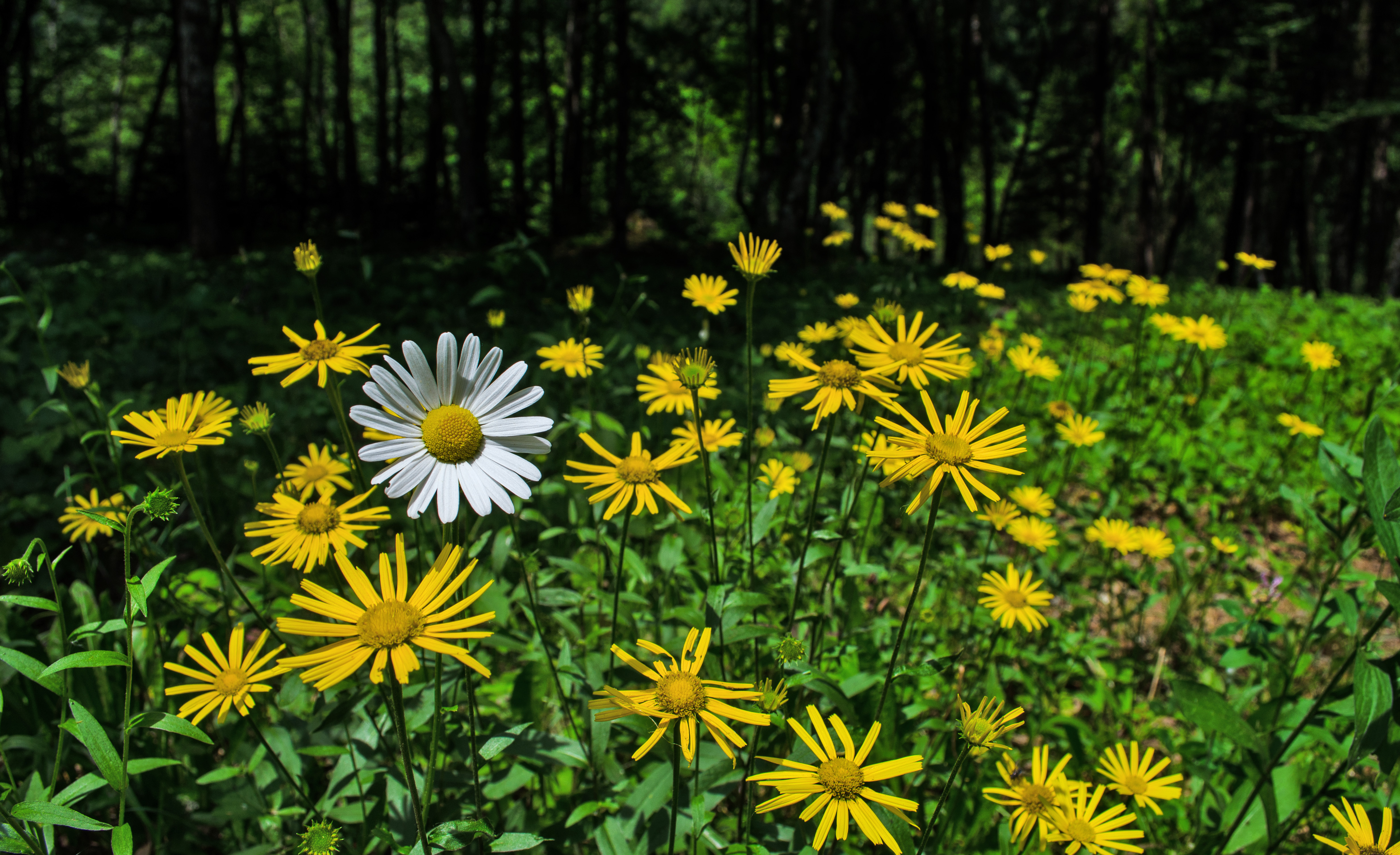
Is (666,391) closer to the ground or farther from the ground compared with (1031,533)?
farther from the ground

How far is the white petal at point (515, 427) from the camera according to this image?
100cm

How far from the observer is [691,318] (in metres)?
5.77

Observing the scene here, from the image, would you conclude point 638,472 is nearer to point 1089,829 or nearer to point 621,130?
point 1089,829

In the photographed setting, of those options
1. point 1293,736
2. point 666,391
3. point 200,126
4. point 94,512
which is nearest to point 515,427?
point 666,391

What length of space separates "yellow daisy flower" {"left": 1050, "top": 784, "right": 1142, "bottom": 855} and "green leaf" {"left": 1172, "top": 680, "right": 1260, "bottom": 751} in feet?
1.47

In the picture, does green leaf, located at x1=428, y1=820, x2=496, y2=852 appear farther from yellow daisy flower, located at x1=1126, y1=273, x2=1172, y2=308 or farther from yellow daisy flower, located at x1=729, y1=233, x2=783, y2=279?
yellow daisy flower, located at x1=1126, y1=273, x2=1172, y2=308

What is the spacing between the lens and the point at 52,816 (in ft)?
3.33

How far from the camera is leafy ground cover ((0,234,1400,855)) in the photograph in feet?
3.50

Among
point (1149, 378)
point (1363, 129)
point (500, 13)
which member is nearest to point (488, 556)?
point (1149, 378)

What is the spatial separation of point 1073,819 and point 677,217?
63.2ft

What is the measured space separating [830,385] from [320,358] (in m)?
0.88

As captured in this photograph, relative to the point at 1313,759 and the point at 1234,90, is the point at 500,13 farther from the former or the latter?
the point at 1313,759

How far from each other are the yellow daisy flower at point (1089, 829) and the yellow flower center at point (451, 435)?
1.08 meters

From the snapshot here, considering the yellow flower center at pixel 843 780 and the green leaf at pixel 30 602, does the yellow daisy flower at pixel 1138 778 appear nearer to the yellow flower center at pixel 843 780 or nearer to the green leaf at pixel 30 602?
the yellow flower center at pixel 843 780
